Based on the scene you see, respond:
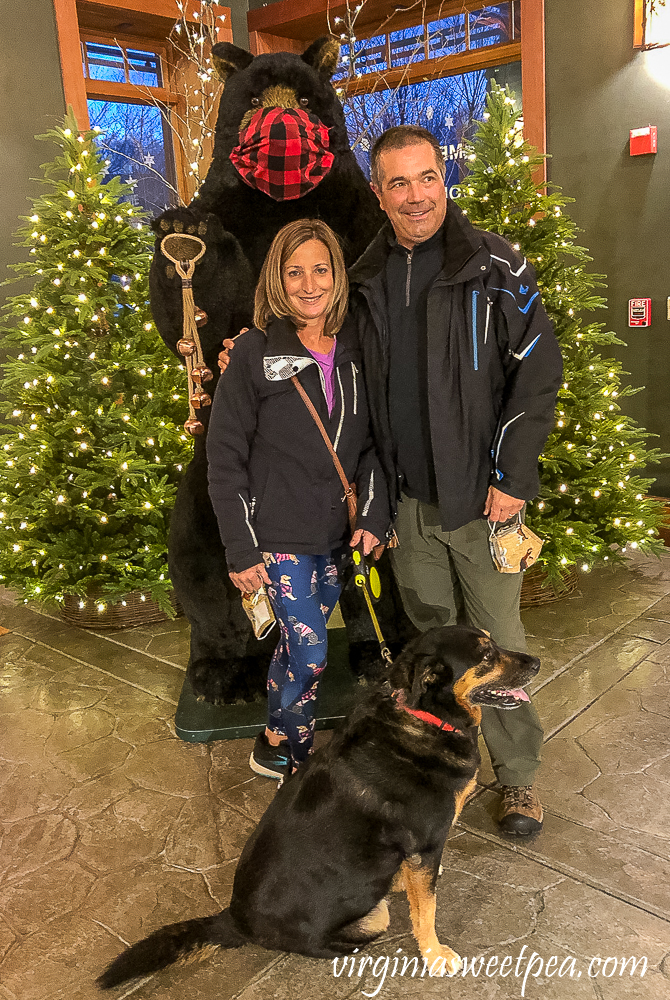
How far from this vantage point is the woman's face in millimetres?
2080

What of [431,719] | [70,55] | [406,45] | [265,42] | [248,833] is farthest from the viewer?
[265,42]

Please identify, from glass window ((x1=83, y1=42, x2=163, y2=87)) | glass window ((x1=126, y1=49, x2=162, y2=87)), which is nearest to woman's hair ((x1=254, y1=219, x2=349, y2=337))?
glass window ((x1=83, y1=42, x2=163, y2=87))

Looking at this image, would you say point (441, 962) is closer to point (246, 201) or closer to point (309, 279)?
point (309, 279)

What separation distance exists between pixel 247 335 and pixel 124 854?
1670 mm

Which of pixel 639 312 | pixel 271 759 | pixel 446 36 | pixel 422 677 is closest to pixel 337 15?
pixel 446 36

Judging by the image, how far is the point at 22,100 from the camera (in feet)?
17.3

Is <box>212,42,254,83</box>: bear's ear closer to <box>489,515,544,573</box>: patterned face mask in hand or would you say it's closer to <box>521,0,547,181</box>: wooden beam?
<box>489,515,544,573</box>: patterned face mask in hand

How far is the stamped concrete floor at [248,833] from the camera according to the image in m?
1.93

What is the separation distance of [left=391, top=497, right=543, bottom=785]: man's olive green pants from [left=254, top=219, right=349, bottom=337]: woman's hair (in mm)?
596

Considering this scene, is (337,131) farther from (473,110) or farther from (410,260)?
(473,110)

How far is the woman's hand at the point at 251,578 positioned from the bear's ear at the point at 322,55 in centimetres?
179

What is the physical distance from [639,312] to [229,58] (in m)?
3.22

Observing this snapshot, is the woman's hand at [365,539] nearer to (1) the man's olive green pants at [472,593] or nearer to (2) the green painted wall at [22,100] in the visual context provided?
(1) the man's olive green pants at [472,593]

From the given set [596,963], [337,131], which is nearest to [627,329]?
[337,131]
